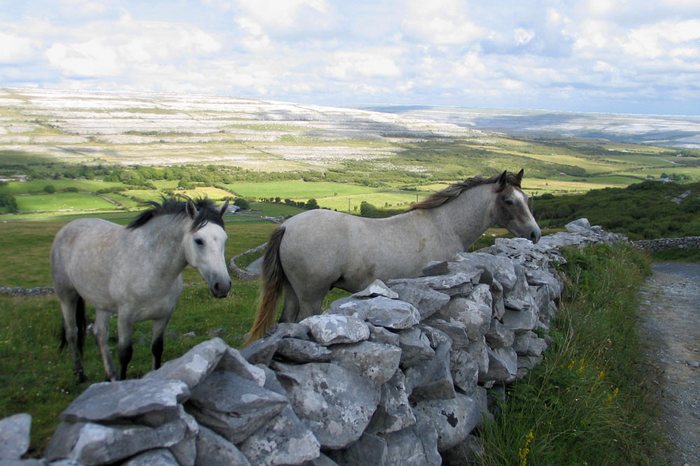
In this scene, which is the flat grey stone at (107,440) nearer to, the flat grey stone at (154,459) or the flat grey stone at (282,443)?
the flat grey stone at (154,459)

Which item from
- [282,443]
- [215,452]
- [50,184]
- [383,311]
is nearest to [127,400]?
[215,452]

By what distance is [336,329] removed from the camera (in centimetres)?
513

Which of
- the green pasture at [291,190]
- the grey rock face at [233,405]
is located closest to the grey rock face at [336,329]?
the grey rock face at [233,405]

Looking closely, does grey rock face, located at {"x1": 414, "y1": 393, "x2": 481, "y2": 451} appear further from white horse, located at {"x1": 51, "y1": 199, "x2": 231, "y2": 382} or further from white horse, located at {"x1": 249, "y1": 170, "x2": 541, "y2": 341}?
white horse, located at {"x1": 249, "y1": 170, "x2": 541, "y2": 341}

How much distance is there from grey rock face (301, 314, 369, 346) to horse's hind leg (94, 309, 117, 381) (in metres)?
4.27

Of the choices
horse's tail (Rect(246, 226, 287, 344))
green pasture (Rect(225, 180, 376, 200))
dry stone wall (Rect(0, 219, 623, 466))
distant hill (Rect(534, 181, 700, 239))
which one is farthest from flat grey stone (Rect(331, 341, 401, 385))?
green pasture (Rect(225, 180, 376, 200))

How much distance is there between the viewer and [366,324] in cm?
542

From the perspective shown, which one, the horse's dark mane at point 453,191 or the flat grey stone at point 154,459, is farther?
the horse's dark mane at point 453,191

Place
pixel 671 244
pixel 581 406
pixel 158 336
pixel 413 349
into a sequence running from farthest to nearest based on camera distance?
pixel 671 244 < pixel 158 336 < pixel 581 406 < pixel 413 349

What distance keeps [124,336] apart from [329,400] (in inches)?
173

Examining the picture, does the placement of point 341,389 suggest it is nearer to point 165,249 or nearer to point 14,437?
point 14,437

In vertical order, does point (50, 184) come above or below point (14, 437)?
below

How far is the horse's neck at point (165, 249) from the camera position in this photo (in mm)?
7605

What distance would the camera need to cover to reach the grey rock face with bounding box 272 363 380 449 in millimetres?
4609
